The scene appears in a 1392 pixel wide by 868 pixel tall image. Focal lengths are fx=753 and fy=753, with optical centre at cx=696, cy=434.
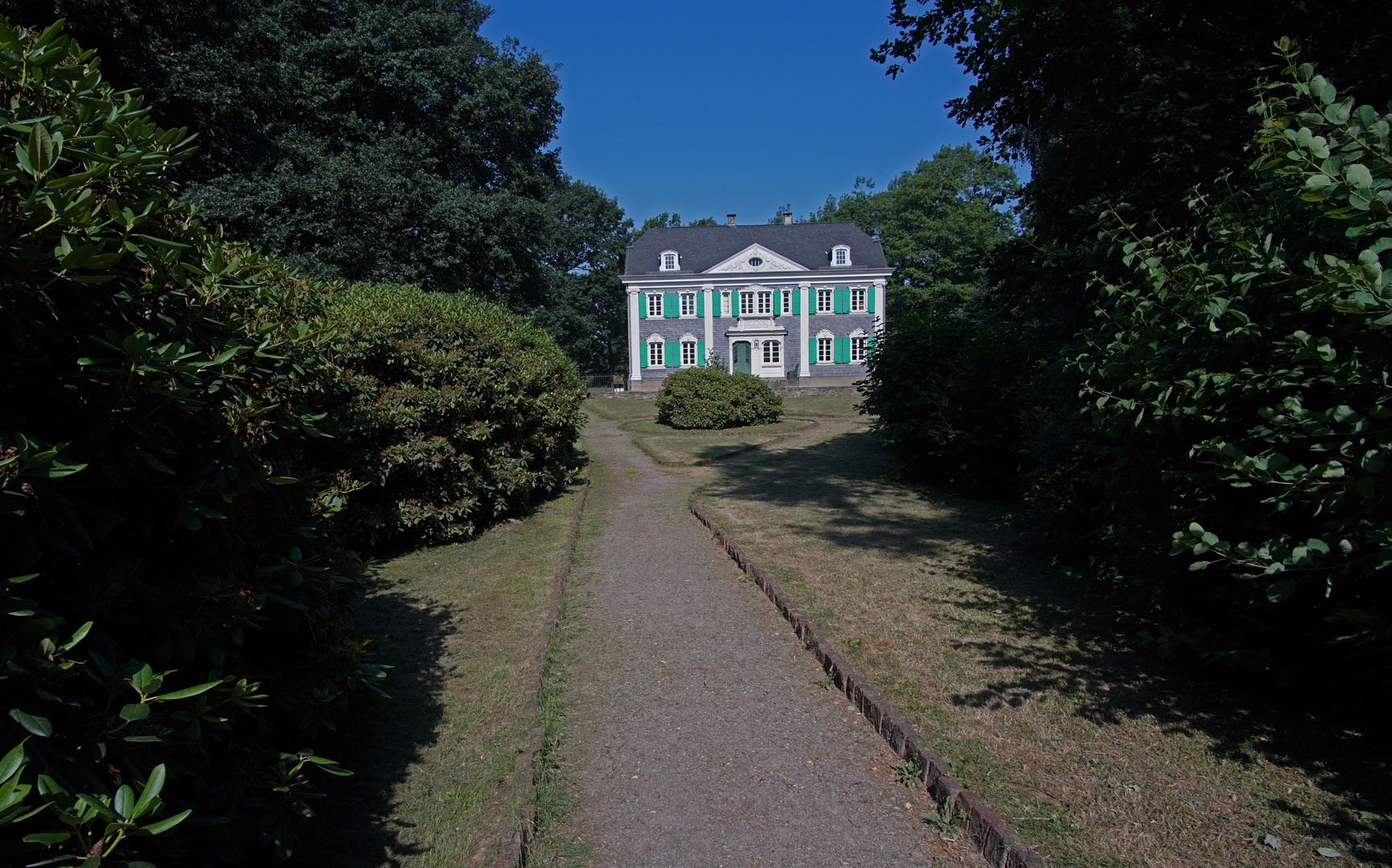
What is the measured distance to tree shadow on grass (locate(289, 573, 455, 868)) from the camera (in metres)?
3.21

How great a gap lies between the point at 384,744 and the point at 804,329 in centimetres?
4741

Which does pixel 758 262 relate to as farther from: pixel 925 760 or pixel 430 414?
pixel 925 760

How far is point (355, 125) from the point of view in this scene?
2045 centimetres

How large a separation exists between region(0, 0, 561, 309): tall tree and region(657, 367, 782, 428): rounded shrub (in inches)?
224

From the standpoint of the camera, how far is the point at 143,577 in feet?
7.79

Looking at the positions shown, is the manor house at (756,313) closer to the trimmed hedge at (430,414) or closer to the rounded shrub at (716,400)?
the rounded shrub at (716,400)

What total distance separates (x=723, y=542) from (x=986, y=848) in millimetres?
5533

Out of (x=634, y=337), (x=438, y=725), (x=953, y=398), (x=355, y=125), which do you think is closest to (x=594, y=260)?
(x=634, y=337)

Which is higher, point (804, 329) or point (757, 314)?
point (757, 314)

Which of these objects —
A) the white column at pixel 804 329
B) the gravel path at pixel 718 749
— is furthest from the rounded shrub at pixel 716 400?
the white column at pixel 804 329

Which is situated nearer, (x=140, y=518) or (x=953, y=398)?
(x=140, y=518)

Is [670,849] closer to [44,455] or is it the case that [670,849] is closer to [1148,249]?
[44,455]

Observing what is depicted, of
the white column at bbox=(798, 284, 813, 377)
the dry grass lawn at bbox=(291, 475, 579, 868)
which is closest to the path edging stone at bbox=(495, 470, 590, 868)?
the dry grass lawn at bbox=(291, 475, 579, 868)

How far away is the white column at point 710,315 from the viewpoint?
49531mm
